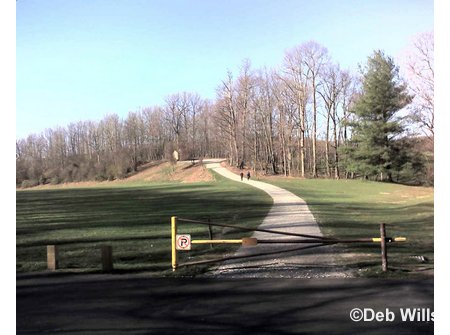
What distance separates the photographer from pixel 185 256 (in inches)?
255

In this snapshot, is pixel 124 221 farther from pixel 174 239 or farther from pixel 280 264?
pixel 280 264

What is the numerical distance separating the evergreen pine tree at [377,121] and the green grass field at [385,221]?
0.35 m

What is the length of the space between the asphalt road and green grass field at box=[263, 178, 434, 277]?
88 cm

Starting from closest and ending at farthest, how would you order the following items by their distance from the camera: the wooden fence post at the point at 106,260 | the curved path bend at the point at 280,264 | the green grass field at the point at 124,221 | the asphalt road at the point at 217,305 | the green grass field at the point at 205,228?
the asphalt road at the point at 217,305, the curved path bend at the point at 280,264, the wooden fence post at the point at 106,260, the green grass field at the point at 205,228, the green grass field at the point at 124,221

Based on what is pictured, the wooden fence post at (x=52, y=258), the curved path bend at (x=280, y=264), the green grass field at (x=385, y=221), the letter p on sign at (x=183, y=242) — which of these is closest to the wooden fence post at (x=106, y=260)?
the wooden fence post at (x=52, y=258)

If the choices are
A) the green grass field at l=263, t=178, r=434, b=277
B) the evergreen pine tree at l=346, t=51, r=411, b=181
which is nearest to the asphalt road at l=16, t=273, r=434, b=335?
the green grass field at l=263, t=178, r=434, b=277

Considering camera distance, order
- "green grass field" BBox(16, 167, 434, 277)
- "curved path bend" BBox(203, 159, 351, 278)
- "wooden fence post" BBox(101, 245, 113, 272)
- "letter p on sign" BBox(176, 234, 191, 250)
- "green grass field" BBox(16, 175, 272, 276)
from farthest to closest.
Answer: "green grass field" BBox(16, 175, 272, 276) → "green grass field" BBox(16, 167, 434, 277) → "wooden fence post" BBox(101, 245, 113, 272) → "letter p on sign" BBox(176, 234, 191, 250) → "curved path bend" BBox(203, 159, 351, 278)

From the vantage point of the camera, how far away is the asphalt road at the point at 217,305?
9.93 feet

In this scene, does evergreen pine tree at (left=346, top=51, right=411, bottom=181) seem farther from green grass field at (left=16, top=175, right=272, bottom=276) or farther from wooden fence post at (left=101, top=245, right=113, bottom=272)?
wooden fence post at (left=101, top=245, right=113, bottom=272)

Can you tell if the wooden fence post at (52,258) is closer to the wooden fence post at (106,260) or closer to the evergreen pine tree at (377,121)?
the wooden fence post at (106,260)

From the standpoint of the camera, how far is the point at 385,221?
6.62 m

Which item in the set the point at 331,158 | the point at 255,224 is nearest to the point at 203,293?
the point at 331,158

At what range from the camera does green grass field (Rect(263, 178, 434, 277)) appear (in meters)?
4.61

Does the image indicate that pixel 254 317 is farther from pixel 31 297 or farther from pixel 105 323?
pixel 31 297
